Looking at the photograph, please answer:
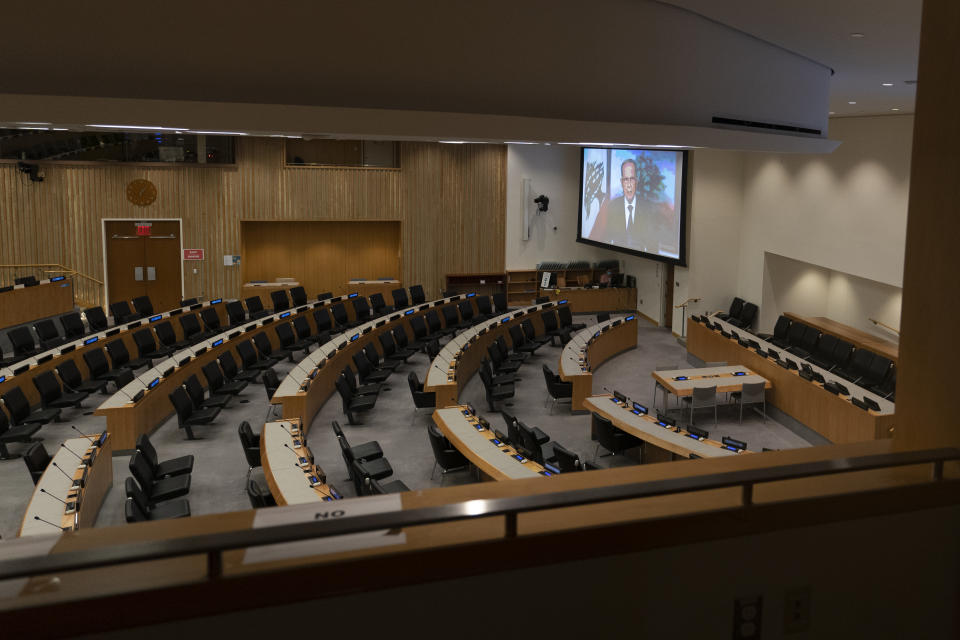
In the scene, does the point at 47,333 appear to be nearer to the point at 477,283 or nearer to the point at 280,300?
the point at 280,300

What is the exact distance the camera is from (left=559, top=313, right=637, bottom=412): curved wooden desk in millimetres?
11820

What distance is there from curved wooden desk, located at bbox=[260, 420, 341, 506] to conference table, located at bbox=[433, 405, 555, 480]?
1.54m

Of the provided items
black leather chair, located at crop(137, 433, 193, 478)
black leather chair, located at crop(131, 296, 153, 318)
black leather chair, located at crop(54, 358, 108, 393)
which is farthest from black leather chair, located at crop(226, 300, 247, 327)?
black leather chair, located at crop(137, 433, 193, 478)

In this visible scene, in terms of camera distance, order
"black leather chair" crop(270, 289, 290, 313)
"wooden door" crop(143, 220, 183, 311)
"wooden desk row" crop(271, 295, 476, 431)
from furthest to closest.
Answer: "wooden door" crop(143, 220, 183, 311)
"black leather chair" crop(270, 289, 290, 313)
"wooden desk row" crop(271, 295, 476, 431)

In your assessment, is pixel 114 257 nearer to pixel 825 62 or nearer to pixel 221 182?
pixel 221 182

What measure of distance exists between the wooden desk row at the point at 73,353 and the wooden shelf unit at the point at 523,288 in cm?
776

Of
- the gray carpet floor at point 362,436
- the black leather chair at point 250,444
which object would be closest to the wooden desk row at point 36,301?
the gray carpet floor at point 362,436

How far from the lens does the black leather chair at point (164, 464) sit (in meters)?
8.28

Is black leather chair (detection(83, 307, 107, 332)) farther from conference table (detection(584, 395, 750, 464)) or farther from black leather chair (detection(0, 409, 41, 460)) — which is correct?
conference table (detection(584, 395, 750, 464))

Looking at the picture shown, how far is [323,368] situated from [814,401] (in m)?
6.70

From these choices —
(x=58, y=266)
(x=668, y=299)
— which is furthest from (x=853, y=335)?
(x=58, y=266)

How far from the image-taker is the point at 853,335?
13.7 m

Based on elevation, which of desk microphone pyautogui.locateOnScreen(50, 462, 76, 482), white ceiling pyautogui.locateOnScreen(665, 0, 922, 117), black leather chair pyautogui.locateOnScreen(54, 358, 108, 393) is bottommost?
desk microphone pyautogui.locateOnScreen(50, 462, 76, 482)

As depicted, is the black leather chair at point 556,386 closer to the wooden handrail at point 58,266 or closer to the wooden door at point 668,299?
the wooden door at point 668,299
